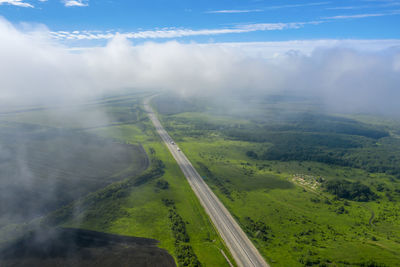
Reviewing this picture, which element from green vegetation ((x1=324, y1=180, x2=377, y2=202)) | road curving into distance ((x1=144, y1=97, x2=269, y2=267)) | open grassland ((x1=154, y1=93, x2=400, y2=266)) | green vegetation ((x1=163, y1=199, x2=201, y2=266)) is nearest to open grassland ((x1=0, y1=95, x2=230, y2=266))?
green vegetation ((x1=163, y1=199, x2=201, y2=266))

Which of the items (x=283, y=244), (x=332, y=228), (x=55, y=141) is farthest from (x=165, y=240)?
(x=55, y=141)

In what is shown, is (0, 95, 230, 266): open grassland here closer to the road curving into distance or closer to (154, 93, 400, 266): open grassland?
the road curving into distance

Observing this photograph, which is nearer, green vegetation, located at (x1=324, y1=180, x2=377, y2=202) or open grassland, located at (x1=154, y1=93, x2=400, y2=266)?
open grassland, located at (x1=154, y1=93, x2=400, y2=266)

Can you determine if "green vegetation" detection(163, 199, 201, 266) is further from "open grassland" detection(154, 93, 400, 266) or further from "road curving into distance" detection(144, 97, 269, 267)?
"open grassland" detection(154, 93, 400, 266)

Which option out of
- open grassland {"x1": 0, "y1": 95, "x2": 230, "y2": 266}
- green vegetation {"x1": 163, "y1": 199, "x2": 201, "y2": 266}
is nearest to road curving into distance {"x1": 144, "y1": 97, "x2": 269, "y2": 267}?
open grassland {"x1": 0, "y1": 95, "x2": 230, "y2": 266}

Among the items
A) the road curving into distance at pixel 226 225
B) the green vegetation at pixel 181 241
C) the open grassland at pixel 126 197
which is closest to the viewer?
the green vegetation at pixel 181 241

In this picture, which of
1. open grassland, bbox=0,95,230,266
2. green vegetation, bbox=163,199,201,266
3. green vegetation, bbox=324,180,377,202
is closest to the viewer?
green vegetation, bbox=163,199,201,266

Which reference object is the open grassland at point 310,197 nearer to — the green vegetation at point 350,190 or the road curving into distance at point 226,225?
the green vegetation at point 350,190

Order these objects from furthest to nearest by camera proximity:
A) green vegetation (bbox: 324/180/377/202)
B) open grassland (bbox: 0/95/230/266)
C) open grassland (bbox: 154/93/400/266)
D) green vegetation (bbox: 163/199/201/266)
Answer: green vegetation (bbox: 324/180/377/202), open grassland (bbox: 0/95/230/266), open grassland (bbox: 154/93/400/266), green vegetation (bbox: 163/199/201/266)

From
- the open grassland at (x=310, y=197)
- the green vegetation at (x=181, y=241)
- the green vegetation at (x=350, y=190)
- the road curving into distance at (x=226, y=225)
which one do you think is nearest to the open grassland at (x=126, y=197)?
the green vegetation at (x=181, y=241)
